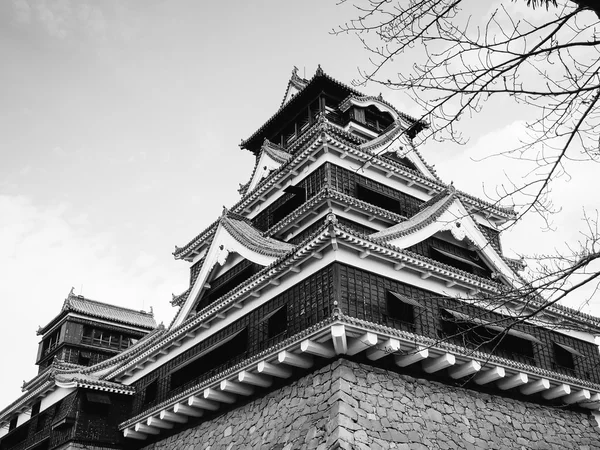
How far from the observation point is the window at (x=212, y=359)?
52.5 ft

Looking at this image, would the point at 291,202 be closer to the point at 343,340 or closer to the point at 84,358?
the point at 343,340

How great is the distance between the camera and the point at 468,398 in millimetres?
14352

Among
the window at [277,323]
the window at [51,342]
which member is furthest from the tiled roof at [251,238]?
the window at [51,342]

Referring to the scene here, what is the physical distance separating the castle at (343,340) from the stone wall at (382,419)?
40mm

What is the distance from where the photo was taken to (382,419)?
12.3 m

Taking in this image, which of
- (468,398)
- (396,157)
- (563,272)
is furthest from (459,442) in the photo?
(396,157)

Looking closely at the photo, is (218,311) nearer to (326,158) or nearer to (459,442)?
(326,158)

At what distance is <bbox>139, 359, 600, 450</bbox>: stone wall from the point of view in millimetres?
12039

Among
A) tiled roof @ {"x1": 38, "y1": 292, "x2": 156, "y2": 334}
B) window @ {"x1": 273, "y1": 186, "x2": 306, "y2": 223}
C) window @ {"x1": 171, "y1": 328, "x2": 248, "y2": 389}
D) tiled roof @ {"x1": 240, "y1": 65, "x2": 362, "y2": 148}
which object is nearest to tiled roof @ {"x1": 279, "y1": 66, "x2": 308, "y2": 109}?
tiled roof @ {"x1": 240, "y1": 65, "x2": 362, "y2": 148}

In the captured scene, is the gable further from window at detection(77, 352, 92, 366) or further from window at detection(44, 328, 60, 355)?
window at detection(44, 328, 60, 355)

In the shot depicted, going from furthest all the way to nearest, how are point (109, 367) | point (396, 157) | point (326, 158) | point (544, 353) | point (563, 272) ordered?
point (109, 367), point (396, 157), point (326, 158), point (544, 353), point (563, 272)

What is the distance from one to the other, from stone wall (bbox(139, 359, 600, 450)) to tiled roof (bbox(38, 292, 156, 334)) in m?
23.2

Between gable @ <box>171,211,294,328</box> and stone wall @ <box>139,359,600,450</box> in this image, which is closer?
stone wall @ <box>139,359,600,450</box>

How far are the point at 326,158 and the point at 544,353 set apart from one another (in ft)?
29.4
